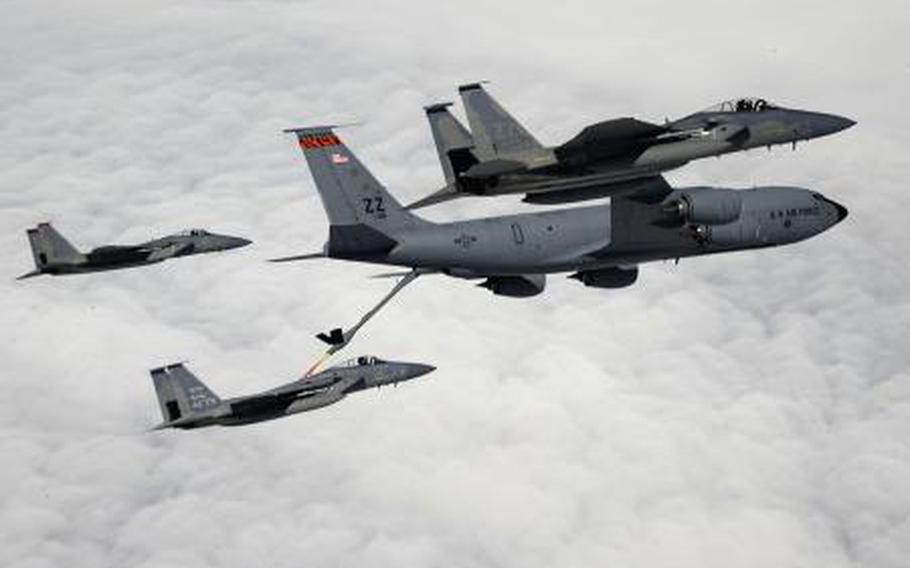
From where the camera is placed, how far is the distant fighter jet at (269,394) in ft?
278

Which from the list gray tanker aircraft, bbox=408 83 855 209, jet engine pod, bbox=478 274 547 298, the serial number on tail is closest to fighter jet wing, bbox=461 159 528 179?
gray tanker aircraft, bbox=408 83 855 209

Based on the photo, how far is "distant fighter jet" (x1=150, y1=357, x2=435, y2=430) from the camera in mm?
84812

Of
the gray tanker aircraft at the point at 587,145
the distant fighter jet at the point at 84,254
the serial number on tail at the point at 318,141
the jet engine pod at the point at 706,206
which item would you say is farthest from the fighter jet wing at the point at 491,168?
the distant fighter jet at the point at 84,254

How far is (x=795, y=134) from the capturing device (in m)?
70.1

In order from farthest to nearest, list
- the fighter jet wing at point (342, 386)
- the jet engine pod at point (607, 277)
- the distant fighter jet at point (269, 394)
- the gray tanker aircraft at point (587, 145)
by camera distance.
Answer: the fighter jet wing at point (342, 386)
the distant fighter jet at point (269, 394)
the jet engine pod at point (607, 277)
the gray tanker aircraft at point (587, 145)

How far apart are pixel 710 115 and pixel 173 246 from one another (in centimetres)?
3746

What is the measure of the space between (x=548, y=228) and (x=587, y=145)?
28.4 ft

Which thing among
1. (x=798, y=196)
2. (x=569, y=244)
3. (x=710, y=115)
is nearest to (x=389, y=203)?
(x=569, y=244)

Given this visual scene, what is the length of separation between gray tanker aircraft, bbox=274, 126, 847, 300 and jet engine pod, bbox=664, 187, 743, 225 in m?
0.05

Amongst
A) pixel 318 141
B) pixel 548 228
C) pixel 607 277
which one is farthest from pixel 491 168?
pixel 607 277

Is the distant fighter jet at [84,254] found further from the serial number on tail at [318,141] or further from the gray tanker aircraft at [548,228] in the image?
the serial number on tail at [318,141]

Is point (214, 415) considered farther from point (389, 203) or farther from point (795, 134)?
point (795, 134)

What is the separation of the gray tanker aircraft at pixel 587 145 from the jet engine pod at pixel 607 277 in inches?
296

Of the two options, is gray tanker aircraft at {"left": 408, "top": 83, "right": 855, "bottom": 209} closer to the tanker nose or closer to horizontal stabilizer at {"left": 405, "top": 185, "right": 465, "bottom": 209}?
horizontal stabilizer at {"left": 405, "top": 185, "right": 465, "bottom": 209}
